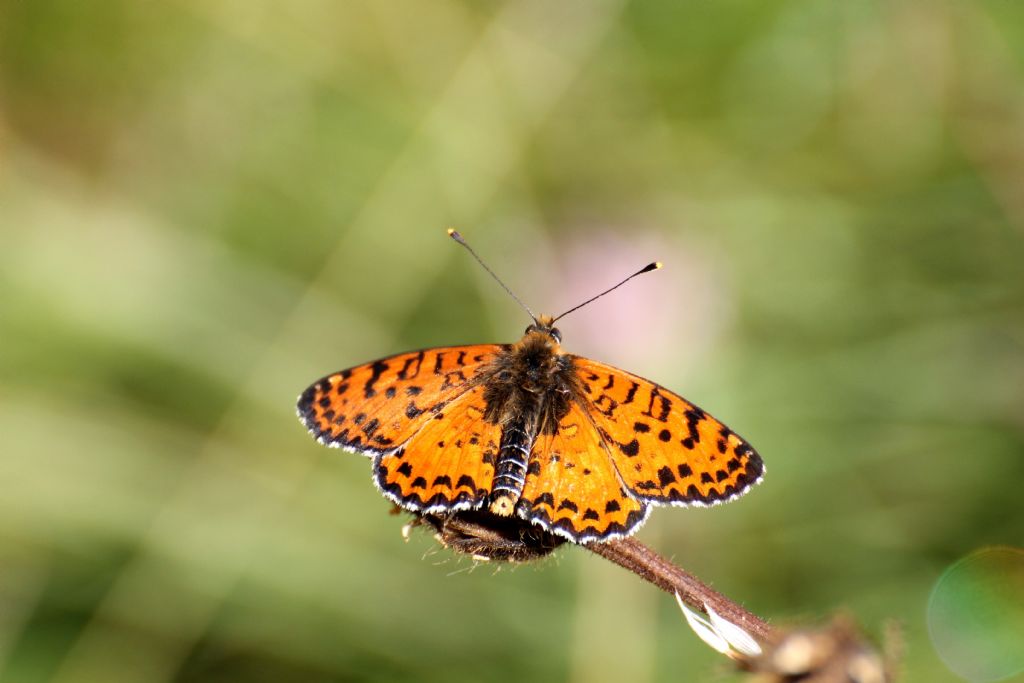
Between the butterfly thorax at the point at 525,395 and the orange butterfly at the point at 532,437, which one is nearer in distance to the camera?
the orange butterfly at the point at 532,437

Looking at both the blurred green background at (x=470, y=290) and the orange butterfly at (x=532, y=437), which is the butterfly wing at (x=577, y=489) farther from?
the blurred green background at (x=470, y=290)

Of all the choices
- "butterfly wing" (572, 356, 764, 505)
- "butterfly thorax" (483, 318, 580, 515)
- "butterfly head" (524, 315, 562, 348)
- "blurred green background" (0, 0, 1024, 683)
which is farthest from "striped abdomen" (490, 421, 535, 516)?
"blurred green background" (0, 0, 1024, 683)

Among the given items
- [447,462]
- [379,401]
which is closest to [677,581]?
[447,462]

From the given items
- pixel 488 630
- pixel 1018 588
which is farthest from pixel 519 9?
pixel 1018 588

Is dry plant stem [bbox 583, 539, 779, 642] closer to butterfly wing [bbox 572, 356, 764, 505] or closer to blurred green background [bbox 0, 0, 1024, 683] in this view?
butterfly wing [bbox 572, 356, 764, 505]

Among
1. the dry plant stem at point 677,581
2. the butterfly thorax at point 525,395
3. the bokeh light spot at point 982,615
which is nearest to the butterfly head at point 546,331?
the butterfly thorax at point 525,395
